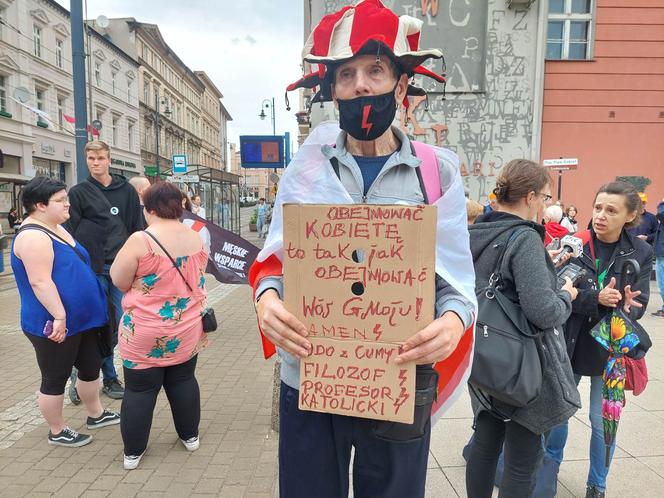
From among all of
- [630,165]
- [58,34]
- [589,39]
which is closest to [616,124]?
[630,165]

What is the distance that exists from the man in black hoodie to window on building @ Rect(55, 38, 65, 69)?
30.1m

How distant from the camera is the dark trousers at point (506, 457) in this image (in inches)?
81.3

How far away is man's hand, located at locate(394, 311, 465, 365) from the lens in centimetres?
123

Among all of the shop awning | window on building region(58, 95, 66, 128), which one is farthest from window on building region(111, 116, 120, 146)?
the shop awning

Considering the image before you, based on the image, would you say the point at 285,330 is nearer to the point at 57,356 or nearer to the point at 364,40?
the point at 364,40

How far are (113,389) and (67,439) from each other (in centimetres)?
90

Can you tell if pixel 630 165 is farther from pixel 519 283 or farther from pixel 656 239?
pixel 519 283

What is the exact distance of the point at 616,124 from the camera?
12.9m

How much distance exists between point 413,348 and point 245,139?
27.4 ft

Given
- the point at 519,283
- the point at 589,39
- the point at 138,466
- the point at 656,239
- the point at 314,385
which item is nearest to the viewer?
the point at 314,385

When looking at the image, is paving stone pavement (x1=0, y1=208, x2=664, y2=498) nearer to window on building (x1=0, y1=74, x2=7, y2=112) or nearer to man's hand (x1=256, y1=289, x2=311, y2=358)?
man's hand (x1=256, y1=289, x2=311, y2=358)

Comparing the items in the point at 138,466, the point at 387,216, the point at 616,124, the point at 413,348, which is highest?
→ the point at 616,124

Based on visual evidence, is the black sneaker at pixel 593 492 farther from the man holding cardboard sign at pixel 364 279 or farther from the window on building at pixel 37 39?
the window on building at pixel 37 39

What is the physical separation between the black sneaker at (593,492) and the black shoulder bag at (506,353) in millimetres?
1135
